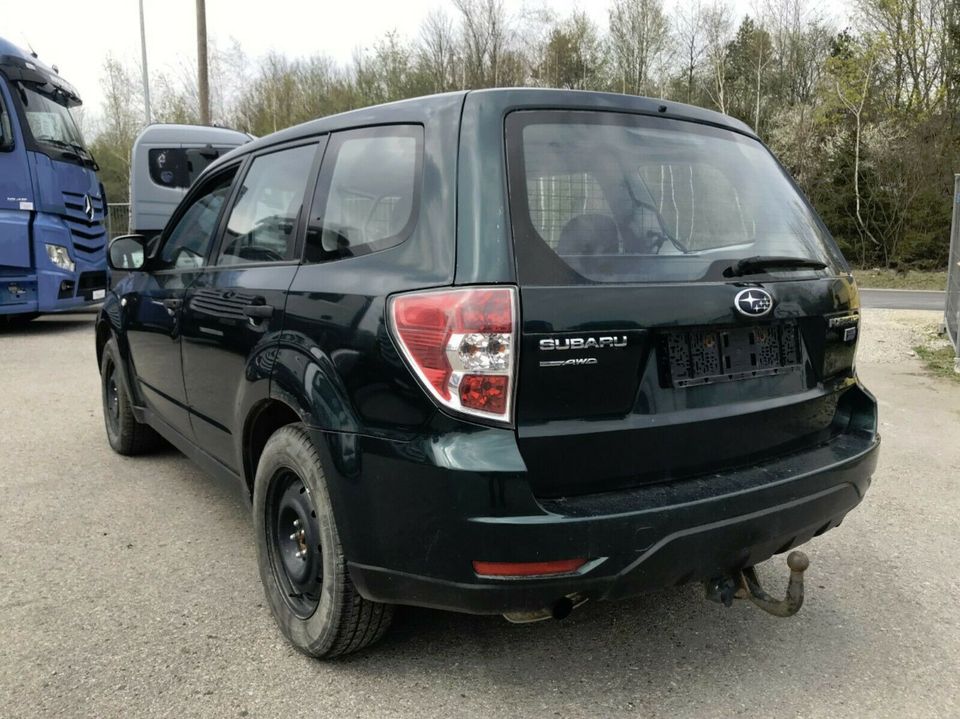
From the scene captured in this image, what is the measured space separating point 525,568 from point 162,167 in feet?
39.9

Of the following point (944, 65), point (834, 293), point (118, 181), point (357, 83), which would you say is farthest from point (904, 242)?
point (118, 181)

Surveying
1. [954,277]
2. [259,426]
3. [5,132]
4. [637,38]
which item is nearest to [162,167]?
[5,132]

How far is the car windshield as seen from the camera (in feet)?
33.2

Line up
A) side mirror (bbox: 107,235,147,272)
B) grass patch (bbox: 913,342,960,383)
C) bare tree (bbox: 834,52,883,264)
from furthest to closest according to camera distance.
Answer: bare tree (bbox: 834,52,883,264)
grass patch (bbox: 913,342,960,383)
side mirror (bbox: 107,235,147,272)

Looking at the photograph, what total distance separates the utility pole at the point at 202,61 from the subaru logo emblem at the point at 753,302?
21.4m

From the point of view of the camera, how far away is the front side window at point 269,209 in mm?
2932

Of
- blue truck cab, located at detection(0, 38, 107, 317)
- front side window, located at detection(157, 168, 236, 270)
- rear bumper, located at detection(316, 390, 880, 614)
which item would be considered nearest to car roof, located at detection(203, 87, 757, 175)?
front side window, located at detection(157, 168, 236, 270)

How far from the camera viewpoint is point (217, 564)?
11.2 ft

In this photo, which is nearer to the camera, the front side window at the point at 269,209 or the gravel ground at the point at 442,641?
the gravel ground at the point at 442,641

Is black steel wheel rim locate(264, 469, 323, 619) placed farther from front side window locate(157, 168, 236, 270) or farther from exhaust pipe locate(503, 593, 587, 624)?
front side window locate(157, 168, 236, 270)

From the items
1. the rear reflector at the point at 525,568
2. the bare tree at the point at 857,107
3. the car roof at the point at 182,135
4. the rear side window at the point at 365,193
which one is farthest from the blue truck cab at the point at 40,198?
the bare tree at the point at 857,107

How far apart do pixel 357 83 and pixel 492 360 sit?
109ft

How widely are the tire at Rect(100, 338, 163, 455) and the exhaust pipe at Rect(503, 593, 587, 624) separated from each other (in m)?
3.26

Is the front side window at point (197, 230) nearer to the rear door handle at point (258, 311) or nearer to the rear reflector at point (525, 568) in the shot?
the rear door handle at point (258, 311)
